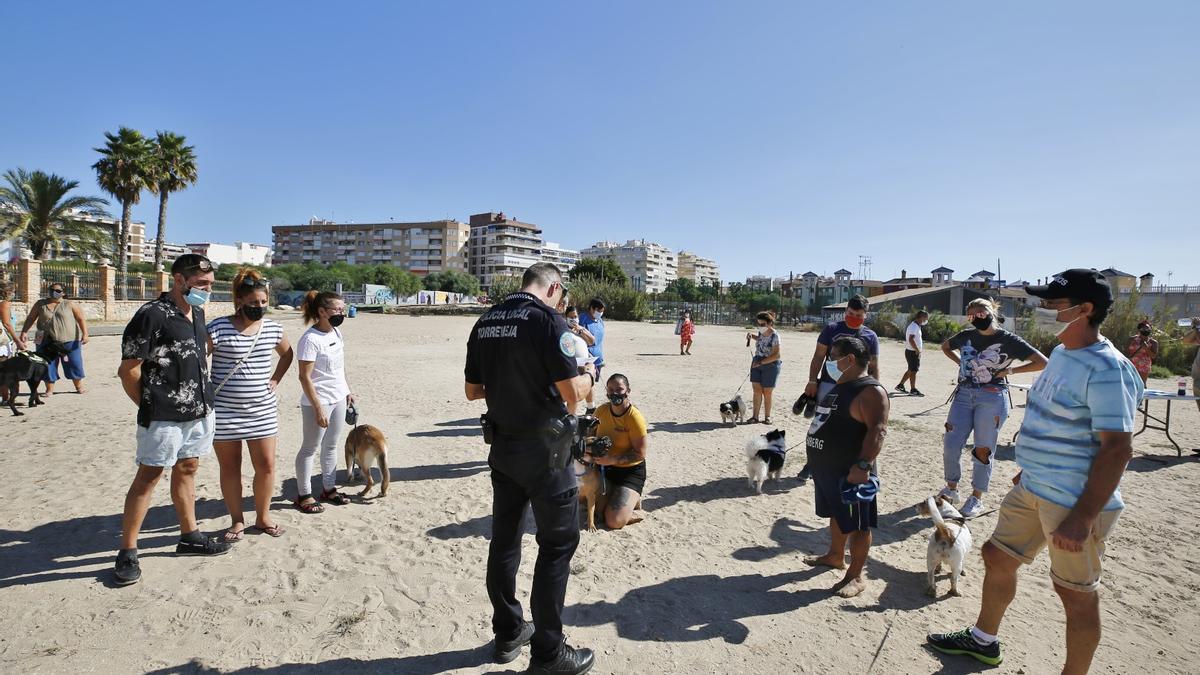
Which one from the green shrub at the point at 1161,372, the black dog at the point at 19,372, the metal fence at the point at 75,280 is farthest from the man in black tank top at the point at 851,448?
the metal fence at the point at 75,280

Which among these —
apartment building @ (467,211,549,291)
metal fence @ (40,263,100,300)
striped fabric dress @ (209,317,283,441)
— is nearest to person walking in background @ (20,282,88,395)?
striped fabric dress @ (209,317,283,441)

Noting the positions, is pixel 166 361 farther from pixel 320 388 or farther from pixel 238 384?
pixel 320 388

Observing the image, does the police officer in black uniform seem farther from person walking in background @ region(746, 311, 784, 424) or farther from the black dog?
the black dog

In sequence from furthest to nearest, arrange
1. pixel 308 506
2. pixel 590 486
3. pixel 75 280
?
pixel 75 280 < pixel 308 506 < pixel 590 486

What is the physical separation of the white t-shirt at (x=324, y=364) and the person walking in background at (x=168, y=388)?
2.89ft

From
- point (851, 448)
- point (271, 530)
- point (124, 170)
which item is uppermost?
point (124, 170)

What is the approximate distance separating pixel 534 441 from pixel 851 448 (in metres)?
2.15

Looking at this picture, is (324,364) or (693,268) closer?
(324,364)

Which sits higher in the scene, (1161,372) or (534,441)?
(534,441)

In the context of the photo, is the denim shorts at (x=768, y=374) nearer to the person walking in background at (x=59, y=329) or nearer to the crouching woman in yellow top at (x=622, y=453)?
the crouching woman in yellow top at (x=622, y=453)

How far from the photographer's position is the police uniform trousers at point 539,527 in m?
2.67

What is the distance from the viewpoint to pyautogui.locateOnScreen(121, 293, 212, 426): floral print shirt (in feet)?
11.3

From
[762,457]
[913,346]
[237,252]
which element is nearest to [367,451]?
[762,457]

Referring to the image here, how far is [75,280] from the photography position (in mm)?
24594
